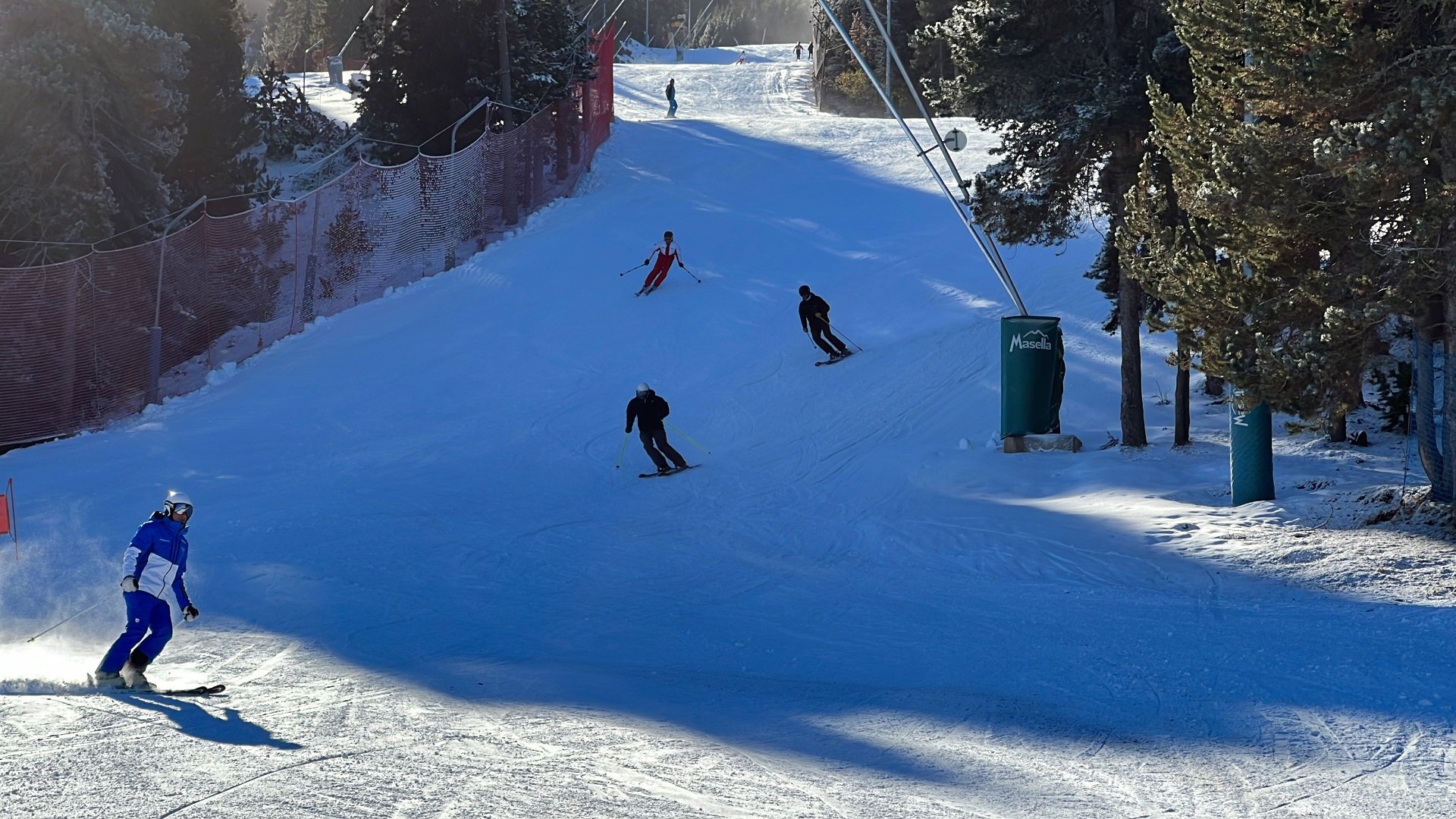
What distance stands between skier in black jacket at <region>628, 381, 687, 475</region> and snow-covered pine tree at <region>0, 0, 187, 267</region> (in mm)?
10641

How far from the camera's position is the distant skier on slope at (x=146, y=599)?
30.0 ft

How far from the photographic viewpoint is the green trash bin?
1661cm

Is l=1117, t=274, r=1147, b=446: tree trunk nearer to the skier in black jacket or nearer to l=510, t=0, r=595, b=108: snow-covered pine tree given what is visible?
the skier in black jacket

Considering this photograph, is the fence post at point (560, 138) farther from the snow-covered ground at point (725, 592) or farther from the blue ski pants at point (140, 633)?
the blue ski pants at point (140, 633)

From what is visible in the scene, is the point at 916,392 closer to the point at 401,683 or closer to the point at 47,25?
the point at 401,683

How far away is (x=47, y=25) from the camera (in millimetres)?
23047

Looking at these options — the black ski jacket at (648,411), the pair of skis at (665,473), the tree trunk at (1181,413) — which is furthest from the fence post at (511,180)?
the tree trunk at (1181,413)

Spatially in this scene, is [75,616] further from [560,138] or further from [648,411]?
[560,138]

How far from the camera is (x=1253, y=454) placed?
12656 millimetres

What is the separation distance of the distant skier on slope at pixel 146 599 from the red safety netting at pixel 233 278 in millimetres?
9949

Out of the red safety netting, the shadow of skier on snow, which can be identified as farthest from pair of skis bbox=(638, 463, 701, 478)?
the shadow of skier on snow

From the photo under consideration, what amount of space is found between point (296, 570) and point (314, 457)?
5562mm

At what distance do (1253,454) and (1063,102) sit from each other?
16.8 ft

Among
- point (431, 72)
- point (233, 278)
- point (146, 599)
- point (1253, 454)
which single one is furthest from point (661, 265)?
point (146, 599)
